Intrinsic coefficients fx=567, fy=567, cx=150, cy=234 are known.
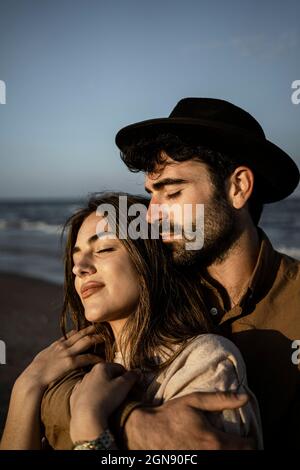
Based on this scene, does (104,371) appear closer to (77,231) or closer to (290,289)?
(77,231)

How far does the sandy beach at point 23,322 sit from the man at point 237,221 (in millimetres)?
1630

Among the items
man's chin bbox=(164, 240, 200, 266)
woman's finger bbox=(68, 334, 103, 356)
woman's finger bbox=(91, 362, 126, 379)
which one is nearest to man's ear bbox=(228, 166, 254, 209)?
man's chin bbox=(164, 240, 200, 266)

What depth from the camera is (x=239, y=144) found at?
10.2ft

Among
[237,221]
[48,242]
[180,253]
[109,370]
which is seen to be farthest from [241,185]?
[48,242]

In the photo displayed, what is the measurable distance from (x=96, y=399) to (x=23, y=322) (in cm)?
484

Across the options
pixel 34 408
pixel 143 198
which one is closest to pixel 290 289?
pixel 143 198

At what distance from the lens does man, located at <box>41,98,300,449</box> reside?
266 centimetres

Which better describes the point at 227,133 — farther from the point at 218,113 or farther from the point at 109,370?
the point at 109,370

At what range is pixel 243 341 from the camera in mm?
2732

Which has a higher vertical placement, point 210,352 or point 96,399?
point 210,352

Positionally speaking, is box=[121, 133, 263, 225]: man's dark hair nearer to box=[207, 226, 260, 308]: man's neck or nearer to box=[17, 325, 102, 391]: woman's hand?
box=[207, 226, 260, 308]: man's neck

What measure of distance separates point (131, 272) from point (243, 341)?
2.10 feet

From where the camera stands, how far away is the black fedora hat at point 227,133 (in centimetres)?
298

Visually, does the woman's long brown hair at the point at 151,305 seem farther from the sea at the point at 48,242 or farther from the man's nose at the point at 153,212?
the sea at the point at 48,242
